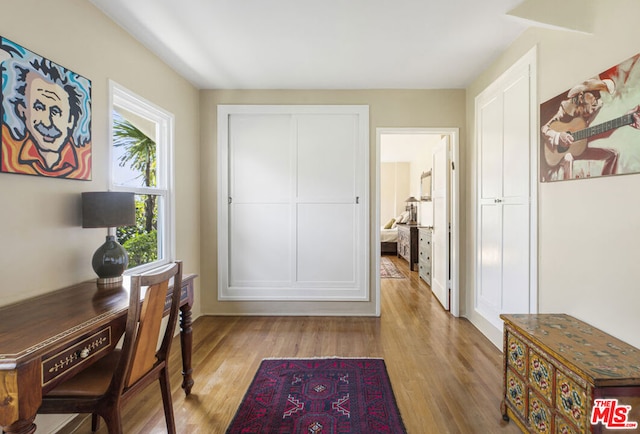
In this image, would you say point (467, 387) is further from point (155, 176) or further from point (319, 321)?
point (155, 176)

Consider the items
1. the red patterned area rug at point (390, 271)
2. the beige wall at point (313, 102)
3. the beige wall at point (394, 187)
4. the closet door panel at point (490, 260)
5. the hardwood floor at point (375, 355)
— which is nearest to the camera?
the hardwood floor at point (375, 355)

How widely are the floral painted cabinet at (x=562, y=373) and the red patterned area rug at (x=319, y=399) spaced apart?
0.69 metres

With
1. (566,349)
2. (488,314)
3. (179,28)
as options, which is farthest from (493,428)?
(179,28)

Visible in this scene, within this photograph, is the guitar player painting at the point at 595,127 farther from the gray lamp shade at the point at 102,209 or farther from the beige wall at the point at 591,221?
the gray lamp shade at the point at 102,209

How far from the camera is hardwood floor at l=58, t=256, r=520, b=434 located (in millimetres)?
1927

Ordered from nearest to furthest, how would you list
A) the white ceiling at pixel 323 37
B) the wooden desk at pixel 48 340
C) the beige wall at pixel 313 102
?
the wooden desk at pixel 48 340, the white ceiling at pixel 323 37, the beige wall at pixel 313 102

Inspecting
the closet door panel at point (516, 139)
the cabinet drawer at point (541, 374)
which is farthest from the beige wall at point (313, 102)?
the cabinet drawer at point (541, 374)

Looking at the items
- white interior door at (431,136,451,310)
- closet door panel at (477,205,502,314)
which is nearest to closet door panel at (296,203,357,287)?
white interior door at (431,136,451,310)

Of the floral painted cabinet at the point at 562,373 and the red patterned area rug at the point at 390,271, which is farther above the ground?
the floral painted cabinet at the point at 562,373

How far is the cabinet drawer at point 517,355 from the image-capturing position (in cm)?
174

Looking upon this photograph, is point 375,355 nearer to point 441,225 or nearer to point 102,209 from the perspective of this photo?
point 441,225

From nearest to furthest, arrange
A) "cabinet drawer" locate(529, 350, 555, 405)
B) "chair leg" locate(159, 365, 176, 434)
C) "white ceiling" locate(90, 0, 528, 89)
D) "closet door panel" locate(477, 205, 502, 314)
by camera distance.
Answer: "cabinet drawer" locate(529, 350, 555, 405)
"chair leg" locate(159, 365, 176, 434)
"white ceiling" locate(90, 0, 528, 89)
"closet door panel" locate(477, 205, 502, 314)

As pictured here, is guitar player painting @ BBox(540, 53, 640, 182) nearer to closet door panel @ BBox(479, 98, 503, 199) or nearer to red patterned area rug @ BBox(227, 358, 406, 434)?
closet door panel @ BBox(479, 98, 503, 199)

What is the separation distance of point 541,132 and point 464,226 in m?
1.57
